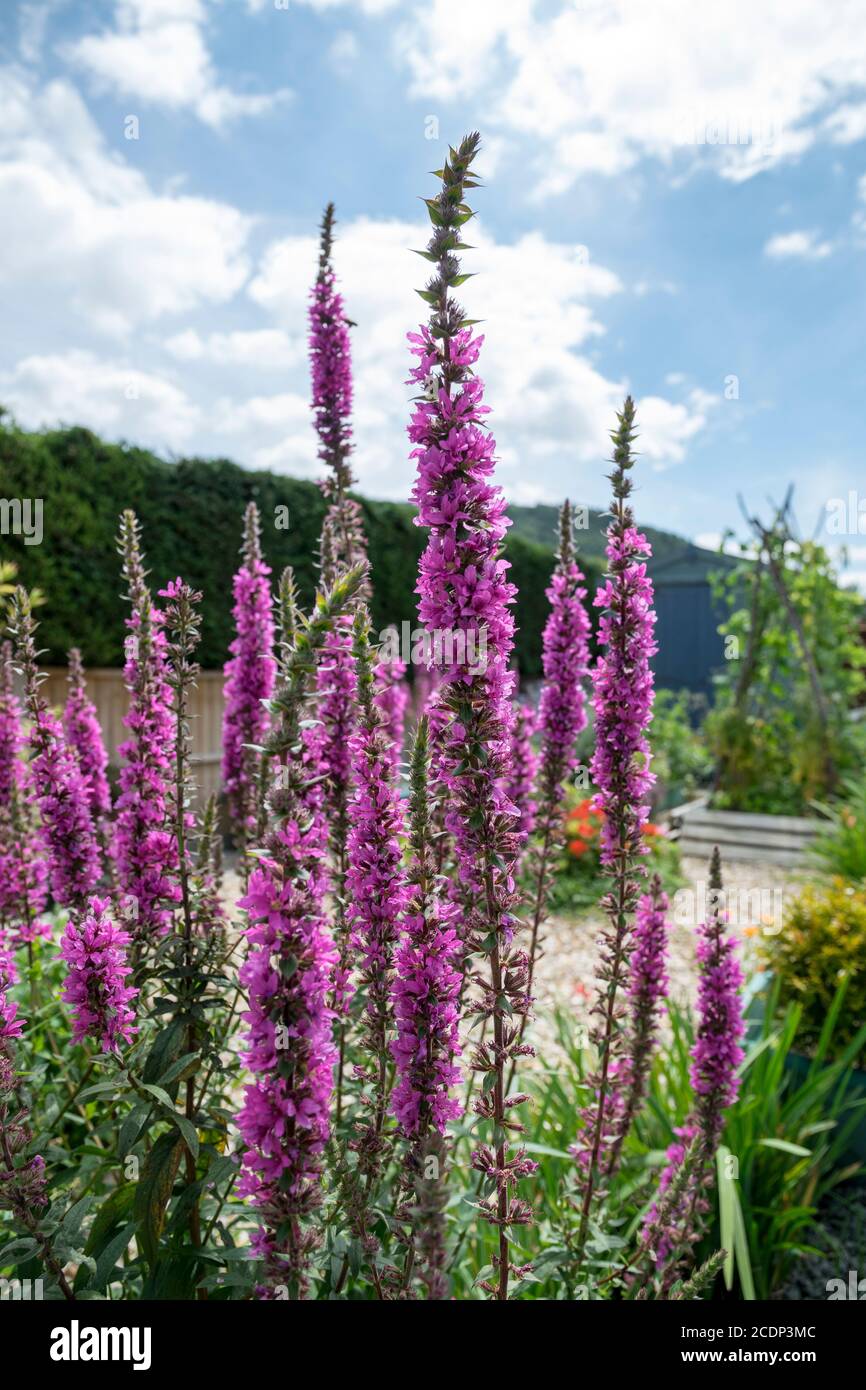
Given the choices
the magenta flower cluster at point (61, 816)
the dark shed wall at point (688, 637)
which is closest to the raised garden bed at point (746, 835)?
the magenta flower cluster at point (61, 816)

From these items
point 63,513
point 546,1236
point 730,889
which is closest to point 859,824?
point 730,889

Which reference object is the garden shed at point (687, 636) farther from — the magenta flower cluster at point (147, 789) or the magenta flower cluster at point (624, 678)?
the magenta flower cluster at point (147, 789)

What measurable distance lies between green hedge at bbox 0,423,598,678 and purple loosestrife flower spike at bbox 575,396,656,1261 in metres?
5.36

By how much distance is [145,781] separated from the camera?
2.27m

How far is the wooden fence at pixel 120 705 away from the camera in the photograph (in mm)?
9109

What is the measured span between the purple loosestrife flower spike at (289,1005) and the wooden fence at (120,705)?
6045mm

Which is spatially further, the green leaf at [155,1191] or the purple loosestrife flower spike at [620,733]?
the purple loosestrife flower spike at [620,733]

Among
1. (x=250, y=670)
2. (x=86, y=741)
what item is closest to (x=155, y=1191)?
(x=250, y=670)

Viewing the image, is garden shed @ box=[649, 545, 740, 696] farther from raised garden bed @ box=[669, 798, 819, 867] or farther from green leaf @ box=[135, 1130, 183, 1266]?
green leaf @ box=[135, 1130, 183, 1266]

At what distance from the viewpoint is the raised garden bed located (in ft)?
31.8

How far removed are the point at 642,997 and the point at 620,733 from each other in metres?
0.90

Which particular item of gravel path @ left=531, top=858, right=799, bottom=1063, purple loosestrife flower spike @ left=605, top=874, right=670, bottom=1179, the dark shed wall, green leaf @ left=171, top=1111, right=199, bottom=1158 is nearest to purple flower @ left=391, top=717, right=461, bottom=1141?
green leaf @ left=171, top=1111, right=199, bottom=1158

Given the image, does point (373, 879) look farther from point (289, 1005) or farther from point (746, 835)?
point (746, 835)

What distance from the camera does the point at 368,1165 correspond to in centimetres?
173
